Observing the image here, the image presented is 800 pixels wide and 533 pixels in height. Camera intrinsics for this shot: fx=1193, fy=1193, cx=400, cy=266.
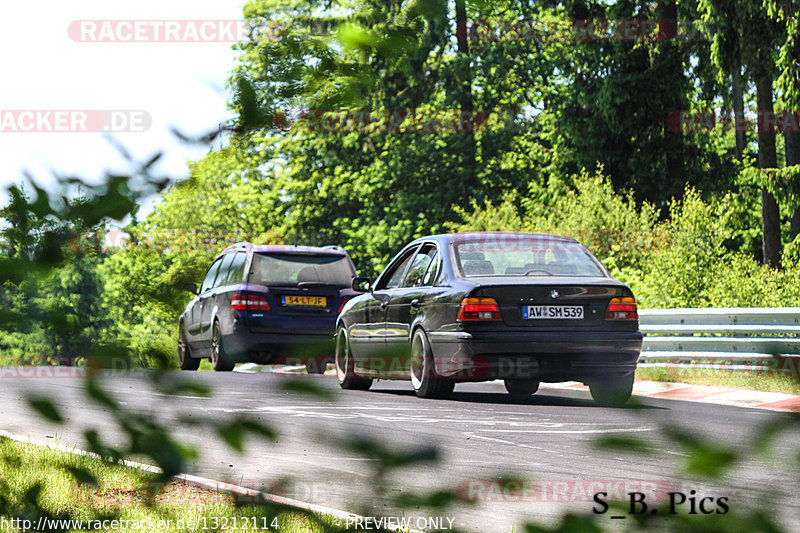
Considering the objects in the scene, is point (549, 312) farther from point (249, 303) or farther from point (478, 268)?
point (249, 303)

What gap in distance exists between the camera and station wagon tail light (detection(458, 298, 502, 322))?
10781 mm

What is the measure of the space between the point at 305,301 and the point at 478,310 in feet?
18.2

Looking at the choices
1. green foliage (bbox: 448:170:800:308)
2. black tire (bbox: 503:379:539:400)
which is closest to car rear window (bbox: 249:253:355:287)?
black tire (bbox: 503:379:539:400)

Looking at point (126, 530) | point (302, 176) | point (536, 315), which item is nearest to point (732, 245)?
point (302, 176)

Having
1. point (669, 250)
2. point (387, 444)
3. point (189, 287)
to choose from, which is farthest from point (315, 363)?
point (669, 250)

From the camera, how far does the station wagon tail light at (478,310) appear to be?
10781 mm

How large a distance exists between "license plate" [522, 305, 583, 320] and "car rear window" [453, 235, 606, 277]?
0.54 m

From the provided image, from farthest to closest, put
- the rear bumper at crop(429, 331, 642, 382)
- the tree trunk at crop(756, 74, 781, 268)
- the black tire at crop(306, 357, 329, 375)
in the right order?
the tree trunk at crop(756, 74, 781, 268), the rear bumper at crop(429, 331, 642, 382), the black tire at crop(306, 357, 329, 375)

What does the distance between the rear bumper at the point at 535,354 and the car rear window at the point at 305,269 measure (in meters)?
5.28

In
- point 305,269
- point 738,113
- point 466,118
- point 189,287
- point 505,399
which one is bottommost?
point 505,399

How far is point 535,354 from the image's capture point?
1081 cm

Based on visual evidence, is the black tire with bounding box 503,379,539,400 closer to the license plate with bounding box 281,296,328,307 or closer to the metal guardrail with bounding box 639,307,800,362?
the metal guardrail with bounding box 639,307,800,362

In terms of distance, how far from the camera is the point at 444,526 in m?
2.12

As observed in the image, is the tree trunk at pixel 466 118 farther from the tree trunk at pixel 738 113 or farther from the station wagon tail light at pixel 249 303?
the station wagon tail light at pixel 249 303
